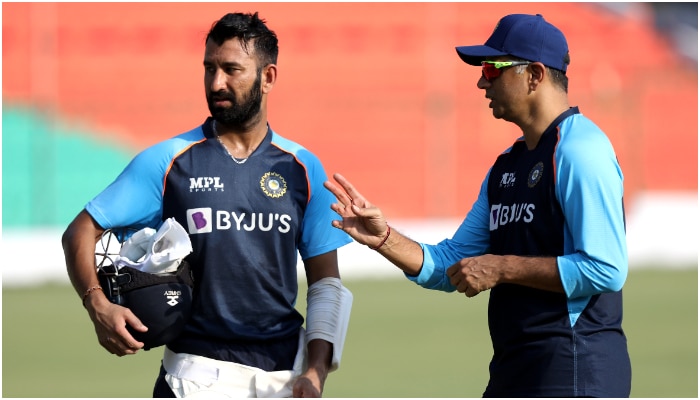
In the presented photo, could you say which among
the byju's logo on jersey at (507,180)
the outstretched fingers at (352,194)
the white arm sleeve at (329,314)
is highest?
the byju's logo on jersey at (507,180)

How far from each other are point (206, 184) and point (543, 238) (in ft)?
4.52

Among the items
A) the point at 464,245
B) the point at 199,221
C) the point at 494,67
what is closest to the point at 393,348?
the point at 464,245

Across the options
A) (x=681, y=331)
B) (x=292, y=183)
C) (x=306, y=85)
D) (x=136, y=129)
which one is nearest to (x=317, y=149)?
(x=306, y=85)

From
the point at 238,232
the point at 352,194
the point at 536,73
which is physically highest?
the point at 536,73

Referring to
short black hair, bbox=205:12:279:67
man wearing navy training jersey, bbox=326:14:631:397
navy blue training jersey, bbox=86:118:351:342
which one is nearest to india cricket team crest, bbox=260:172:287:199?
navy blue training jersey, bbox=86:118:351:342

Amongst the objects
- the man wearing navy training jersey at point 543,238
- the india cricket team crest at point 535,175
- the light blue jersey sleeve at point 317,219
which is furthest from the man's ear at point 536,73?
the light blue jersey sleeve at point 317,219

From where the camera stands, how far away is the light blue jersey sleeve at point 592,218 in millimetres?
3742

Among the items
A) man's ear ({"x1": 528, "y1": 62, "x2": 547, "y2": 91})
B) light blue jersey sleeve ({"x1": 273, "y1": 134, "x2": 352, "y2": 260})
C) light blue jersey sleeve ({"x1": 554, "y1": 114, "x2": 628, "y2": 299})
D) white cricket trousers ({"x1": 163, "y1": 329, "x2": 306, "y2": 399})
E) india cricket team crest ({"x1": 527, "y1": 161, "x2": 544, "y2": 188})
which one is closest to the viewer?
light blue jersey sleeve ({"x1": 554, "y1": 114, "x2": 628, "y2": 299})

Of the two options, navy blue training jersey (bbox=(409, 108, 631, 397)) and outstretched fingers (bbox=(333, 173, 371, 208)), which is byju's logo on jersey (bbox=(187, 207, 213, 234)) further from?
navy blue training jersey (bbox=(409, 108, 631, 397))

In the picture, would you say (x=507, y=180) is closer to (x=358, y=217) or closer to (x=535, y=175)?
(x=535, y=175)

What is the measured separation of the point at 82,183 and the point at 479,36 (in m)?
8.92

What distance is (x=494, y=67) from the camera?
4.16m

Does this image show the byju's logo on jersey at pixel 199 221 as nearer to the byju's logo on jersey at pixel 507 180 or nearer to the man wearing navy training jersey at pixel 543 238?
the man wearing navy training jersey at pixel 543 238

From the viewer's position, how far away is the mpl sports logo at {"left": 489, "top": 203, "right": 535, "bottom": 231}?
3988 millimetres
